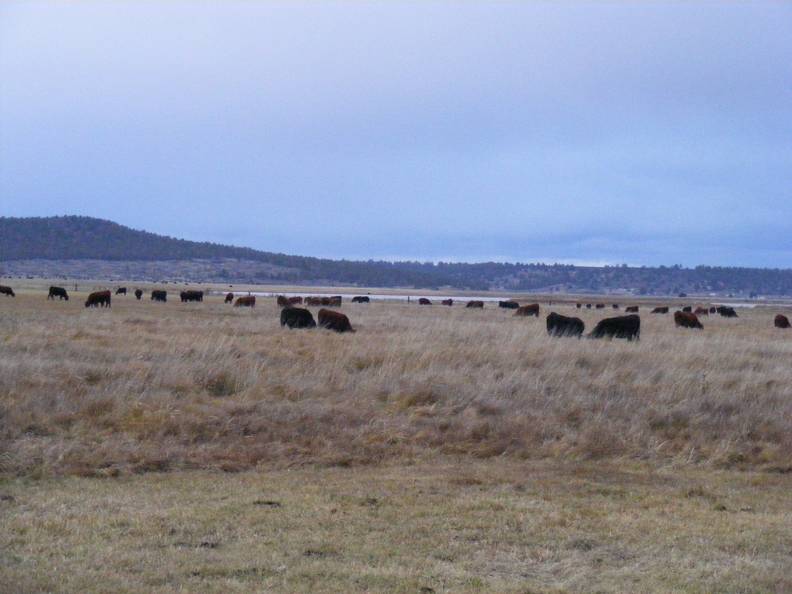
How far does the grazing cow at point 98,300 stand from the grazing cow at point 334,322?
21.6m

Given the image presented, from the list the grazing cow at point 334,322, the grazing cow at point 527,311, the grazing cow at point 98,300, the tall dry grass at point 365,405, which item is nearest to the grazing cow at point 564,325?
the grazing cow at point 334,322

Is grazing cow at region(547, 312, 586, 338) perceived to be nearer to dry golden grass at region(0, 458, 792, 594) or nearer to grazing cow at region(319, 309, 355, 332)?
grazing cow at region(319, 309, 355, 332)

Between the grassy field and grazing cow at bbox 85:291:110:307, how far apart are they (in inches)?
1100

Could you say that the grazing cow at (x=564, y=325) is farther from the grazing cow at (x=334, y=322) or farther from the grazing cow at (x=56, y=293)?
the grazing cow at (x=56, y=293)

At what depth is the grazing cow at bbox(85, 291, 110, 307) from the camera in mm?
45656

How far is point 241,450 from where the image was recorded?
1067 centimetres

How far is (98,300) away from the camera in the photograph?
4622 centimetres

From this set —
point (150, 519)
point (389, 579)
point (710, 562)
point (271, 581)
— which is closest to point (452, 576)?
point (389, 579)

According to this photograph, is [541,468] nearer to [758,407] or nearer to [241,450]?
[241,450]

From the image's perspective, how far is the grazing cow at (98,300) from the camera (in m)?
45.7

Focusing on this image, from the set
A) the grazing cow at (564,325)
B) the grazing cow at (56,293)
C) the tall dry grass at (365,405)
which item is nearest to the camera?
the tall dry grass at (365,405)

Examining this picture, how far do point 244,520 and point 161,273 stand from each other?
197188 mm

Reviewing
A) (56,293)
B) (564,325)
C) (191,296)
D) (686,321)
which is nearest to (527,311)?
(686,321)

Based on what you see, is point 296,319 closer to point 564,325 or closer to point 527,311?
point 564,325
